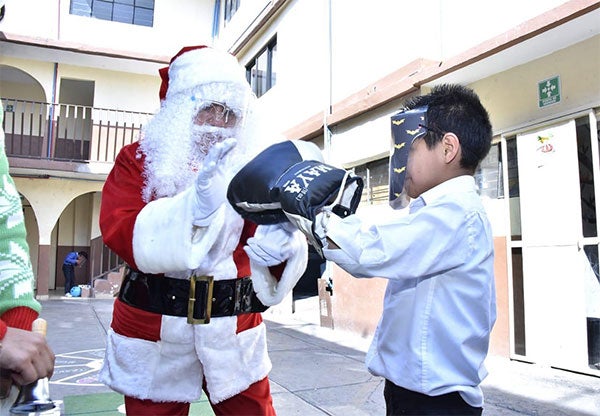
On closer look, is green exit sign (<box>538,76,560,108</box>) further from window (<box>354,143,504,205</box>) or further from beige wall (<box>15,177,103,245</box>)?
beige wall (<box>15,177,103,245</box>)

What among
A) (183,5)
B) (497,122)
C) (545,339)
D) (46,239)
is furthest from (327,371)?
(183,5)

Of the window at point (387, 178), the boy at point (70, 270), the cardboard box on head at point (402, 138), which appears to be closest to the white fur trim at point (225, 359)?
the cardboard box on head at point (402, 138)

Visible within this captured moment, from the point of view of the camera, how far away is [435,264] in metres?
1.37

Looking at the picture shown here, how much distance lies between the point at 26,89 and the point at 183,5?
5.17 m

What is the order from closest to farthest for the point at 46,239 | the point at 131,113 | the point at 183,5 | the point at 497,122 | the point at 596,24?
the point at 596,24 < the point at 497,122 < the point at 46,239 < the point at 131,113 < the point at 183,5

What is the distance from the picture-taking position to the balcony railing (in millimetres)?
11891

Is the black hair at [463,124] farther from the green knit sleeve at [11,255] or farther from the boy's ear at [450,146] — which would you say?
the green knit sleeve at [11,255]

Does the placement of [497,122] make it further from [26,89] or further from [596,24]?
[26,89]

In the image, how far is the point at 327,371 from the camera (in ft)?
16.0

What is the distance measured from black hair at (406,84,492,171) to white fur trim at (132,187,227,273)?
2.48ft

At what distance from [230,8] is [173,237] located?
1297cm

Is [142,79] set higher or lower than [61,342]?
higher

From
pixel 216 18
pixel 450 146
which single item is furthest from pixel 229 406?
pixel 216 18

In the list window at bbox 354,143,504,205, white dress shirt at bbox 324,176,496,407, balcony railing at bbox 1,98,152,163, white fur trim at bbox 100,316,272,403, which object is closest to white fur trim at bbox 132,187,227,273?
white fur trim at bbox 100,316,272,403
